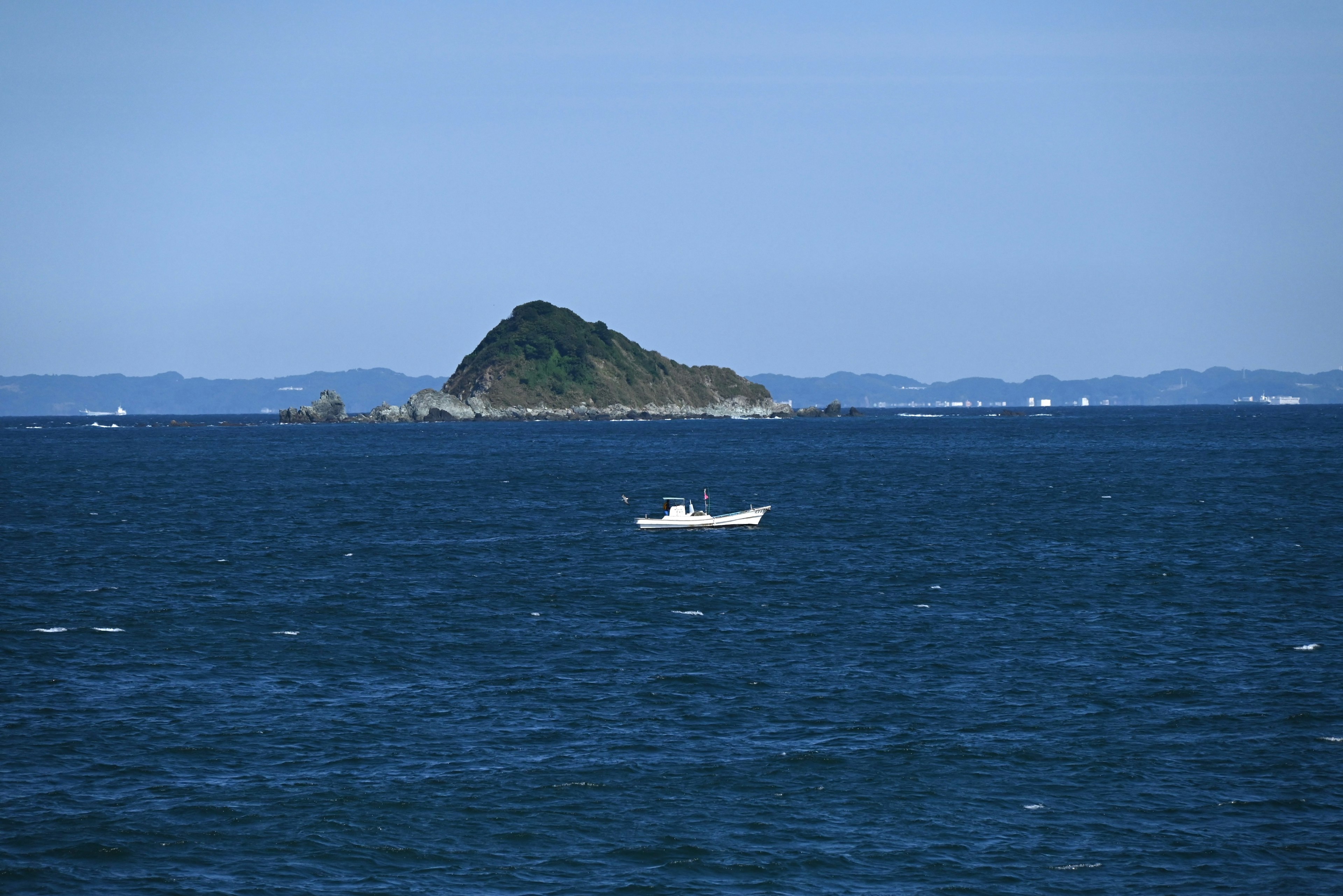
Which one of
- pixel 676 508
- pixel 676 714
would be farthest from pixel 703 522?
pixel 676 714

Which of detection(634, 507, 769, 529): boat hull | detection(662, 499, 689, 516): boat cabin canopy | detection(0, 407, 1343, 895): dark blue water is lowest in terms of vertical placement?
detection(0, 407, 1343, 895): dark blue water

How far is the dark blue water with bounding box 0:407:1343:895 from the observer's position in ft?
87.7

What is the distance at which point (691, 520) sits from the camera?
8550cm

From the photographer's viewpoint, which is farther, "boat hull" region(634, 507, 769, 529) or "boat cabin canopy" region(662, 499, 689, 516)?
"boat cabin canopy" region(662, 499, 689, 516)

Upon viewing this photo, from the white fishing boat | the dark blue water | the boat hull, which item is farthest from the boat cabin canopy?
the dark blue water

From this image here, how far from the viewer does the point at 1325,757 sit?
32531 mm

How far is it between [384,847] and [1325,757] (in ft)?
79.6

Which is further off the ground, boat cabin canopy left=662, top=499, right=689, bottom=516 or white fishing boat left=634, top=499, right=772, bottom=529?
boat cabin canopy left=662, top=499, right=689, bottom=516

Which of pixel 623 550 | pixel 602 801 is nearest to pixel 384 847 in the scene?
pixel 602 801

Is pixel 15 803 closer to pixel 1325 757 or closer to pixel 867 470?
pixel 1325 757

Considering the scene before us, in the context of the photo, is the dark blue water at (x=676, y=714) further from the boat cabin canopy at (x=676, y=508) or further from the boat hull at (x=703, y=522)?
the boat cabin canopy at (x=676, y=508)

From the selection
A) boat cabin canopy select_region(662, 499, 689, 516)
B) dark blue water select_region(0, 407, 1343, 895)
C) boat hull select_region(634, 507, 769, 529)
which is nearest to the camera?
dark blue water select_region(0, 407, 1343, 895)

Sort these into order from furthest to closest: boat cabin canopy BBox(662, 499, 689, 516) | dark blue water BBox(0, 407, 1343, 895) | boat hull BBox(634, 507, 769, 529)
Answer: boat cabin canopy BBox(662, 499, 689, 516), boat hull BBox(634, 507, 769, 529), dark blue water BBox(0, 407, 1343, 895)

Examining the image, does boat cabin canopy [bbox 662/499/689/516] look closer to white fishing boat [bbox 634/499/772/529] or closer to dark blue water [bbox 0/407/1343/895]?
white fishing boat [bbox 634/499/772/529]
